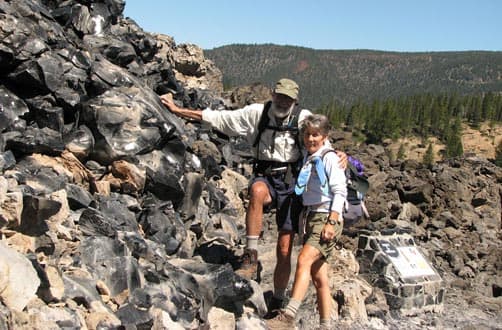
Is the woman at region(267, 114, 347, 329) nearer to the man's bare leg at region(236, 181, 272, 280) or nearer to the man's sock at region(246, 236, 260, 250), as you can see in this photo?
the man's bare leg at region(236, 181, 272, 280)

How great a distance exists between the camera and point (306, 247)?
6.87 m

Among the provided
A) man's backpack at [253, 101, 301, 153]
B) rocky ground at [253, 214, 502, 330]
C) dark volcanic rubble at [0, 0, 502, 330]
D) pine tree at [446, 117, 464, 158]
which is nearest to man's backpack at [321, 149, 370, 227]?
man's backpack at [253, 101, 301, 153]

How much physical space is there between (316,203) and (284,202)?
0.79m

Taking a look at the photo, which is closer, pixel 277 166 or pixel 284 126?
pixel 284 126

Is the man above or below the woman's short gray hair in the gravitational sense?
below

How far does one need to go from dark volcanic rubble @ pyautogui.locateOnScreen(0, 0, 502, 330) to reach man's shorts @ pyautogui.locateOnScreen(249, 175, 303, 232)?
3.04 feet

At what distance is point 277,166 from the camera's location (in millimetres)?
7590

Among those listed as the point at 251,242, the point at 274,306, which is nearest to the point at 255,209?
the point at 251,242

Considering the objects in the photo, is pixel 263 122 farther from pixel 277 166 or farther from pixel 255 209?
pixel 255 209

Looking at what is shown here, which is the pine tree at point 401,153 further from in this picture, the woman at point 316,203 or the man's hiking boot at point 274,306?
the woman at point 316,203

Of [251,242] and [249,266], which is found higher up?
[251,242]

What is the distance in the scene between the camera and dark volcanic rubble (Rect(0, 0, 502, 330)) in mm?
5879

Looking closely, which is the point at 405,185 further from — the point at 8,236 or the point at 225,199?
the point at 8,236

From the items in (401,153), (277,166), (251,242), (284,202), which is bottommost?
(251,242)
